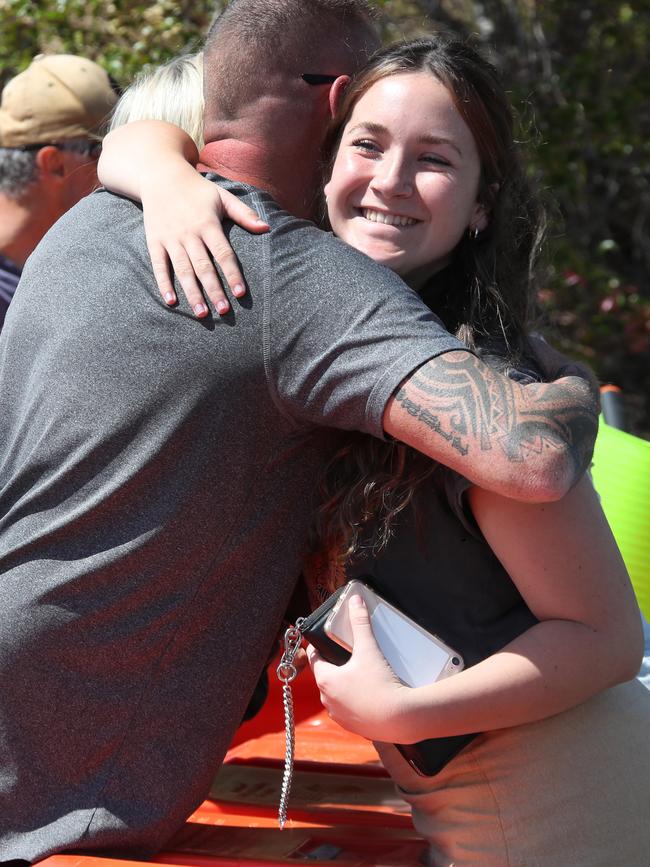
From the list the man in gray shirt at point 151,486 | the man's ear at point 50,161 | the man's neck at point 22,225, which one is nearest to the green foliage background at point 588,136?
the man's ear at point 50,161

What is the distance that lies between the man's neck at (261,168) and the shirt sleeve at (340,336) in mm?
368

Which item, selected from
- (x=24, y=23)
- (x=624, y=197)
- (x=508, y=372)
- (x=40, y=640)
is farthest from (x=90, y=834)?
(x=624, y=197)

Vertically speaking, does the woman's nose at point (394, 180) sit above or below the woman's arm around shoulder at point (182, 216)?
above

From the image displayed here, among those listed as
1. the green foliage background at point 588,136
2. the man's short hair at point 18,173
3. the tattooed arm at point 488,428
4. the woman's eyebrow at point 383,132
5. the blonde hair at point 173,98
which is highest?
the woman's eyebrow at point 383,132

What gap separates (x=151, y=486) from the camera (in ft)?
6.14

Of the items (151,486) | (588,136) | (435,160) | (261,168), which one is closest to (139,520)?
(151,486)

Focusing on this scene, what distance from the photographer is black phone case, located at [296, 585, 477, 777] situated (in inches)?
70.5

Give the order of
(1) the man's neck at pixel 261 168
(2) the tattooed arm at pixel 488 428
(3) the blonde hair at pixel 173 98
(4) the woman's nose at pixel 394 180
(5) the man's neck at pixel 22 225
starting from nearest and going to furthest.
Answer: (2) the tattooed arm at pixel 488 428 < (4) the woman's nose at pixel 394 180 < (1) the man's neck at pixel 261 168 < (3) the blonde hair at pixel 173 98 < (5) the man's neck at pixel 22 225

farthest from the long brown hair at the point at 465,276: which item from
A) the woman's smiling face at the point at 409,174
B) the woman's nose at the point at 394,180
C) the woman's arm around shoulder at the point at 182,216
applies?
the woman's arm around shoulder at the point at 182,216

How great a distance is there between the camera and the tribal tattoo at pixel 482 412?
65.2 inches

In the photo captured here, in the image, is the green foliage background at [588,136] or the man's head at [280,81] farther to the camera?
the green foliage background at [588,136]

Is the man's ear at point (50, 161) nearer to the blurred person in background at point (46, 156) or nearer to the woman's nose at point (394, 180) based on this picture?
the blurred person in background at point (46, 156)

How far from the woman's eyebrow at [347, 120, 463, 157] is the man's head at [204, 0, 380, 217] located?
13cm

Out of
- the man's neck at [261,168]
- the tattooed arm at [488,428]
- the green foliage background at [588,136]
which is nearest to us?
the tattooed arm at [488,428]
